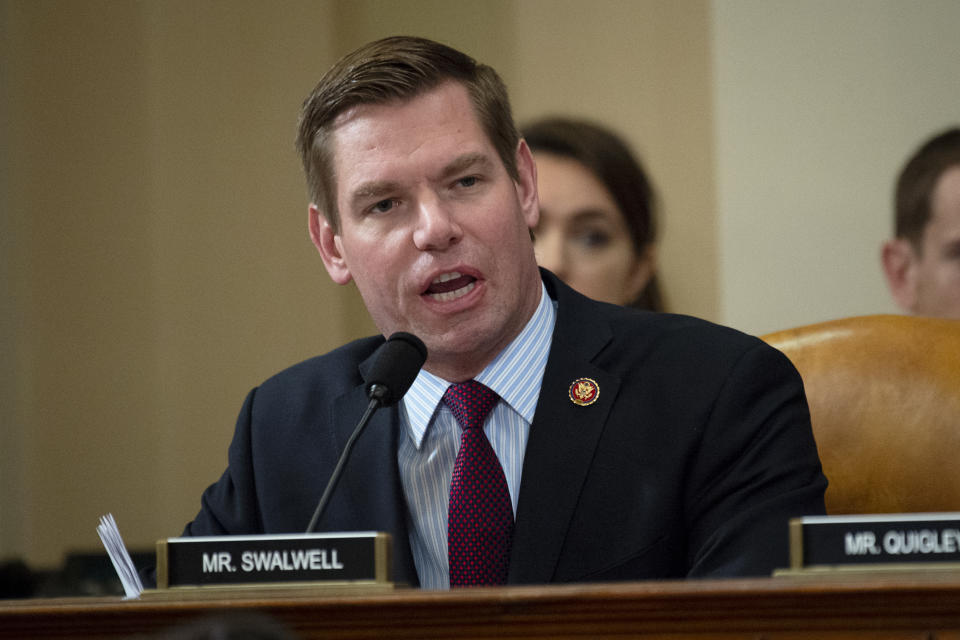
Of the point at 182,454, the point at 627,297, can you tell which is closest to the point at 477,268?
the point at 627,297

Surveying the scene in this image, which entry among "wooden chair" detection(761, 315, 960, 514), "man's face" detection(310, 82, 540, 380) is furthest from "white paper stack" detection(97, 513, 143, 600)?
"wooden chair" detection(761, 315, 960, 514)

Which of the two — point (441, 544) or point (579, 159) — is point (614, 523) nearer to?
point (441, 544)

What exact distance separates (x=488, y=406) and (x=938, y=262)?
1.55 meters

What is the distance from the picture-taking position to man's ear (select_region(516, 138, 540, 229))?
204cm

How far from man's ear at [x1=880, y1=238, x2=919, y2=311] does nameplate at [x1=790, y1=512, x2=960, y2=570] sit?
2.00 meters

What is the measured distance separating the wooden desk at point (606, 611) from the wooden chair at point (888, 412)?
2.82ft

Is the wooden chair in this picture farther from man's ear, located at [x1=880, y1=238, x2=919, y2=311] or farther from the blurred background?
the blurred background

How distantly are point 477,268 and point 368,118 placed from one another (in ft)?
0.99

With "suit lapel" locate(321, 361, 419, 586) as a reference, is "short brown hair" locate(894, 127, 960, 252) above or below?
above

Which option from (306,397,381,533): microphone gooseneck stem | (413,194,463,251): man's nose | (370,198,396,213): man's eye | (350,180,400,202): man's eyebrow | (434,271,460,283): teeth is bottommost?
(306,397,381,533): microphone gooseneck stem

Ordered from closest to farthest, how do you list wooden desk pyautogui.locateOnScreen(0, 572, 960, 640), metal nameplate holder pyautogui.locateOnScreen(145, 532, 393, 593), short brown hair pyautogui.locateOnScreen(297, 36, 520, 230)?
wooden desk pyautogui.locateOnScreen(0, 572, 960, 640) → metal nameplate holder pyautogui.locateOnScreen(145, 532, 393, 593) → short brown hair pyautogui.locateOnScreen(297, 36, 520, 230)

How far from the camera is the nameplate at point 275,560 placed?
1175 millimetres

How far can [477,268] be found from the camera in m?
1.82

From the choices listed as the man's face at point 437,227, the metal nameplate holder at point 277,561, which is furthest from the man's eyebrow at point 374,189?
the metal nameplate holder at point 277,561
